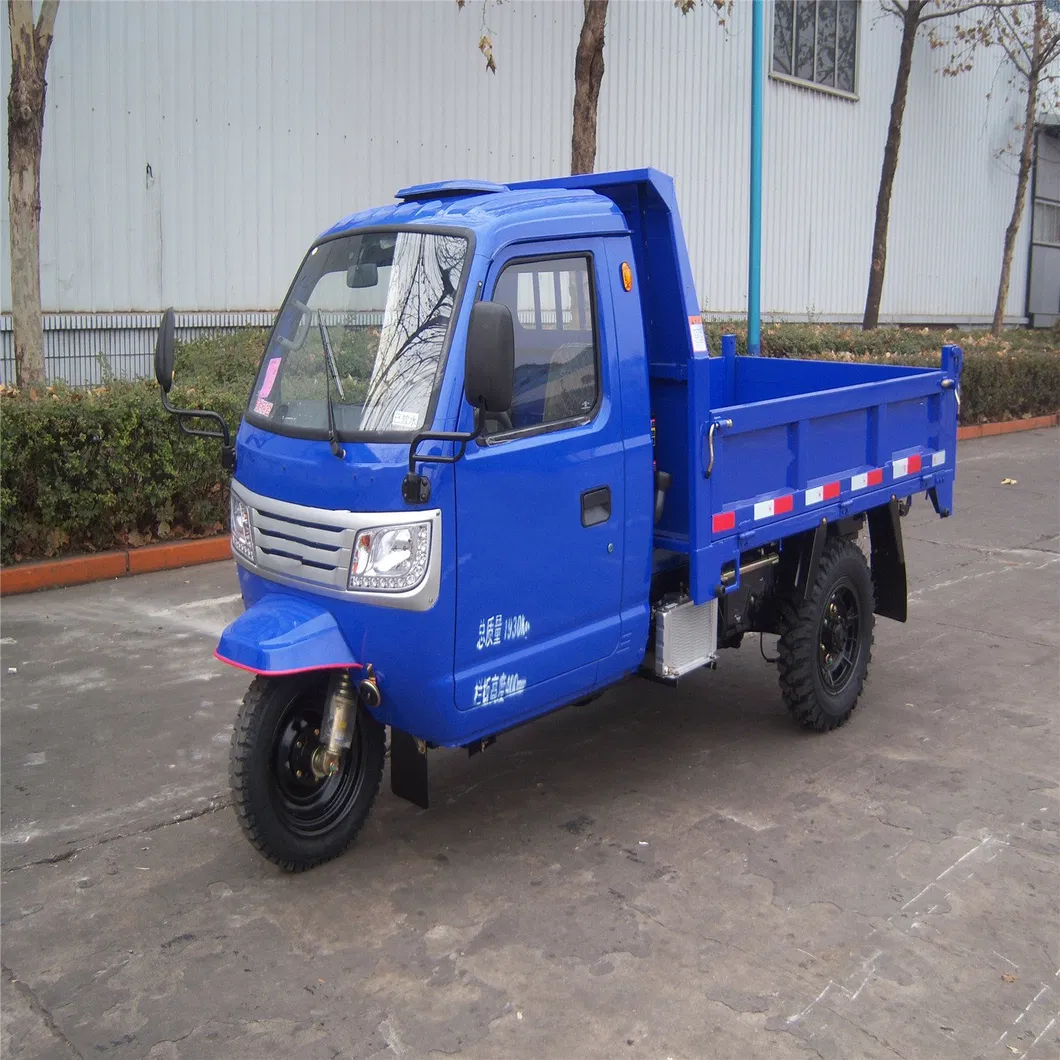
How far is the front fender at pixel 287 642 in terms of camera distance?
3.98 metres

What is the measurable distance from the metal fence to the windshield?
6.96 meters

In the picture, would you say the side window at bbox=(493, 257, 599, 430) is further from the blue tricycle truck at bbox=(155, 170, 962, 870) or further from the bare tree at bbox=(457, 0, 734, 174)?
the bare tree at bbox=(457, 0, 734, 174)

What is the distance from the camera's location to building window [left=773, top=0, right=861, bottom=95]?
818 inches

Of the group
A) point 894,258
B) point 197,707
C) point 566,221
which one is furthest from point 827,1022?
point 894,258

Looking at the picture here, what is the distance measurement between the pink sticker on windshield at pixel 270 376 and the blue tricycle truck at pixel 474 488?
0.01 metres

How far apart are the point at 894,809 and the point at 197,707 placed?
11.1 ft

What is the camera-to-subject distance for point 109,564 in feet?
27.9

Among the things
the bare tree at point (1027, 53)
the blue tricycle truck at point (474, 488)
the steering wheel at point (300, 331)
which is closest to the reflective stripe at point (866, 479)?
the blue tricycle truck at point (474, 488)

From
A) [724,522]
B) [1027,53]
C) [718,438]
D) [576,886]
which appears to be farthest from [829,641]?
[1027,53]

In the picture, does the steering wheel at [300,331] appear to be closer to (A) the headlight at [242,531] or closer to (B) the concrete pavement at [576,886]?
(A) the headlight at [242,531]

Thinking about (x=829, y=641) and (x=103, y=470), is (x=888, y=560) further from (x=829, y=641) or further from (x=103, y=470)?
(x=103, y=470)

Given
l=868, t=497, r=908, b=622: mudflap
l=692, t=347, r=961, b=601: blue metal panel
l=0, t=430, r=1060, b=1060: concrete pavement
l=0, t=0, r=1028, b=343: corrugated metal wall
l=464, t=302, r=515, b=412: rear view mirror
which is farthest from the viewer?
l=0, t=0, r=1028, b=343: corrugated metal wall

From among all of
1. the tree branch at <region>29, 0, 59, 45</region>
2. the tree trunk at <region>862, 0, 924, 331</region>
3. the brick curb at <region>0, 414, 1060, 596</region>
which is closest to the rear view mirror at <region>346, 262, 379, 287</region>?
the brick curb at <region>0, 414, 1060, 596</region>

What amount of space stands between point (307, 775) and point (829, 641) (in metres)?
2.76
